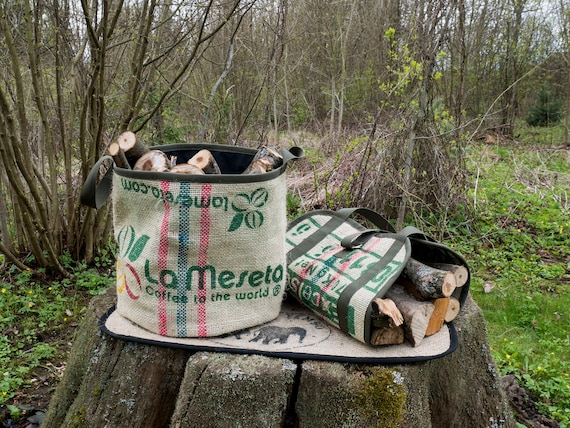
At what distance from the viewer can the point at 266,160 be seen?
1.95 m

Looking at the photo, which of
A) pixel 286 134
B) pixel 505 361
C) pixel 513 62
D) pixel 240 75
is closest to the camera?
pixel 505 361

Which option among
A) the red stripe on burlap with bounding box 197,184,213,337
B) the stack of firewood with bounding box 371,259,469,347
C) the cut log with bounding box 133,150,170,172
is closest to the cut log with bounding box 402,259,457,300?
the stack of firewood with bounding box 371,259,469,347

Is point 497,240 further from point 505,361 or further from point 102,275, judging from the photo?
point 102,275

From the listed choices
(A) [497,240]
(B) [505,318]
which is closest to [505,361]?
(B) [505,318]

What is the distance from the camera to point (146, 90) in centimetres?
356

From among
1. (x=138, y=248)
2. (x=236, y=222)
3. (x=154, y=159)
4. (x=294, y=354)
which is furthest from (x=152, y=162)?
(x=294, y=354)

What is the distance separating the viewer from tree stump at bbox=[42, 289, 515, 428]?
160 cm

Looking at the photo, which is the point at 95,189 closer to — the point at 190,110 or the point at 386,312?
the point at 386,312

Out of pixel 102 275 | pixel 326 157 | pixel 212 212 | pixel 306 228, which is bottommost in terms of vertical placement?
pixel 102 275

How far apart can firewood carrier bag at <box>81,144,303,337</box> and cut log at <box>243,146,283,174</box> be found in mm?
112

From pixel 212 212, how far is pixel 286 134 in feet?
23.0

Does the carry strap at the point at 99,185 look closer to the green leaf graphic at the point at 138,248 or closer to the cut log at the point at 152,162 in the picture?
the cut log at the point at 152,162

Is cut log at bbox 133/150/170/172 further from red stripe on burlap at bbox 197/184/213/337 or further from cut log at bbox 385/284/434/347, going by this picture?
cut log at bbox 385/284/434/347

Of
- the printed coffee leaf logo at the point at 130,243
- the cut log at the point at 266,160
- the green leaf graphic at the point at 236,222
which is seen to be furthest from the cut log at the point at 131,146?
the green leaf graphic at the point at 236,222
